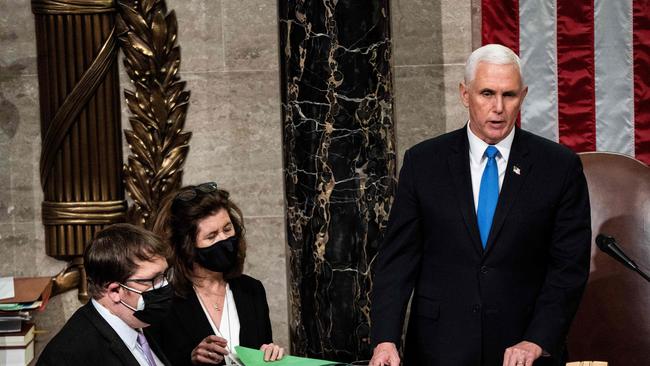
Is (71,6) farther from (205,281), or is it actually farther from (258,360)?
(258,360)

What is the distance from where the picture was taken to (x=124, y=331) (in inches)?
123

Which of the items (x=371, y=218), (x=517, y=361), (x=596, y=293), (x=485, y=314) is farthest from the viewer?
(x=371, y=218)

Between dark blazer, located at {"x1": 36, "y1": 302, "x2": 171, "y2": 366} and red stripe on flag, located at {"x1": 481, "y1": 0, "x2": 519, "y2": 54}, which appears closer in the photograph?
dark blazer, located at {"x1": 36, "y1": 302, "x2": 171, "y2": 366}

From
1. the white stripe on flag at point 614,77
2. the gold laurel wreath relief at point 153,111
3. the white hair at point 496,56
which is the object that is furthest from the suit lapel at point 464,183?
the gold laurel wreath relief at point 153,111

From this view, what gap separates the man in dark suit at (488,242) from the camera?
3.36 m

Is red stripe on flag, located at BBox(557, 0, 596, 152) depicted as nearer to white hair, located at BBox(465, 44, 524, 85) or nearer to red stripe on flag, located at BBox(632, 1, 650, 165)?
red stripe on flag, located at BBox(632, 1, 650, 165)

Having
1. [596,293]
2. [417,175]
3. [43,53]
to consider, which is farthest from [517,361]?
[43,53]

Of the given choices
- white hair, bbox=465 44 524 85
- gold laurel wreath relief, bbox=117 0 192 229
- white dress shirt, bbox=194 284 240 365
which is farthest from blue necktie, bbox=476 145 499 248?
gold laurel wreath relief, bbox=117 0 192 229

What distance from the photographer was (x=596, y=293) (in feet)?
14.6

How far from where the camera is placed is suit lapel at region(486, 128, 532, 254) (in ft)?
11.1

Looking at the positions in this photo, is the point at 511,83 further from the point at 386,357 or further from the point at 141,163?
the point at 141,163

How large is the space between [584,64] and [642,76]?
1.07 ft

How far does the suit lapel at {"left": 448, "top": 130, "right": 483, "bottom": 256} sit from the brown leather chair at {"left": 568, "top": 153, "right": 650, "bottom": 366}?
1225 mm

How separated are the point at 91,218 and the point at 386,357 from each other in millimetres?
2735
